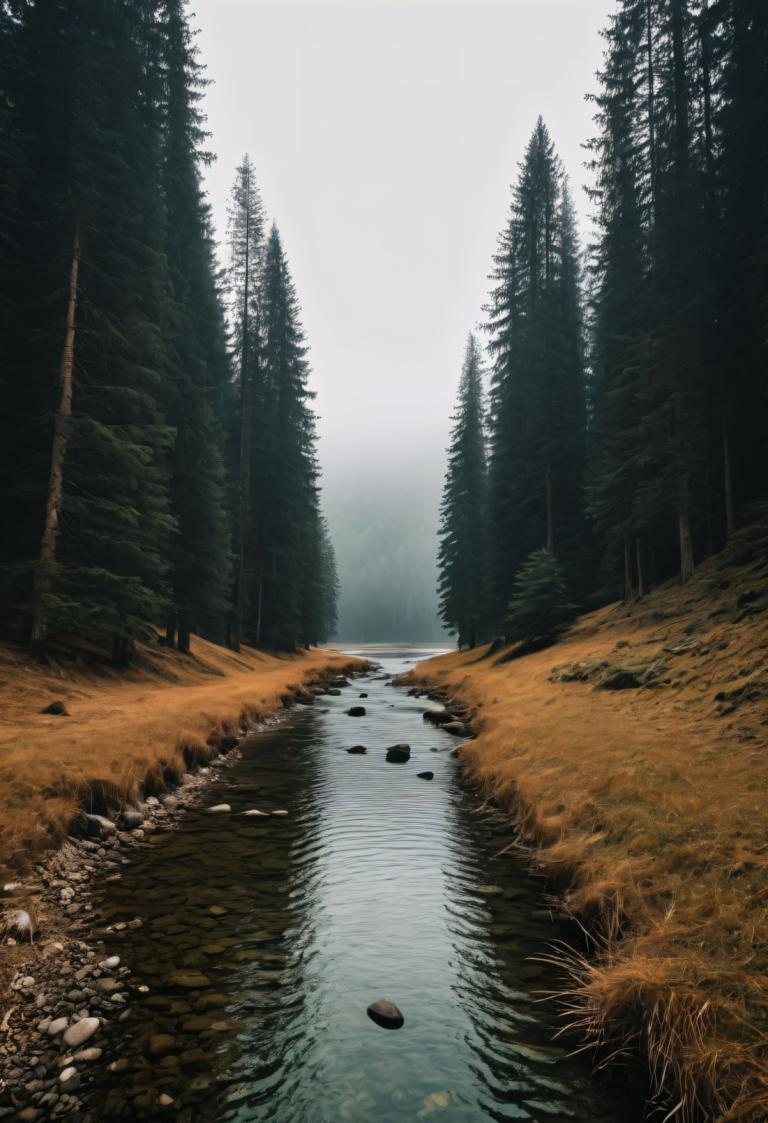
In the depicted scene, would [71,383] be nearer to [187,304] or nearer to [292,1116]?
[187,304]

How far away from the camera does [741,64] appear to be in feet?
66.5

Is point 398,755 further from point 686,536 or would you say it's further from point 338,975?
point 686,536

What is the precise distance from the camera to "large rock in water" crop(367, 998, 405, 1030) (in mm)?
5023

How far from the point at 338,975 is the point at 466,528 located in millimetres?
41728

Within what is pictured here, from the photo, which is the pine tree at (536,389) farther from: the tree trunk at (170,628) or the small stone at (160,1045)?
the small stone at (160,1045)

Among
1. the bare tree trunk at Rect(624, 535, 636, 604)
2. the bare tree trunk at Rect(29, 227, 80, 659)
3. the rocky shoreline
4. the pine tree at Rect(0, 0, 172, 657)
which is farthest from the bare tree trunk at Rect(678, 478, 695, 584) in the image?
the bare tree trunk at Rect(29, 227, 80, 659)

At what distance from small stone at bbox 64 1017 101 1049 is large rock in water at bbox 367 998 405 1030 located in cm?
225

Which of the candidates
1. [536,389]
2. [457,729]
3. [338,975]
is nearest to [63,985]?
[338,975]

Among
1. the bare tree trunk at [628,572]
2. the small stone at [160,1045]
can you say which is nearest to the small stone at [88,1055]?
the small stone at [160,1045]

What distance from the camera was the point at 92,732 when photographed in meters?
11.8

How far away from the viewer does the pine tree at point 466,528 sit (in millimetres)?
45375

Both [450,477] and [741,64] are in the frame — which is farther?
[450,477]

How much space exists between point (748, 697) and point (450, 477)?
39.1 meters

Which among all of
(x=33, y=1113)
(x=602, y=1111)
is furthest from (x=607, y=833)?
(x=33, y=1113)
